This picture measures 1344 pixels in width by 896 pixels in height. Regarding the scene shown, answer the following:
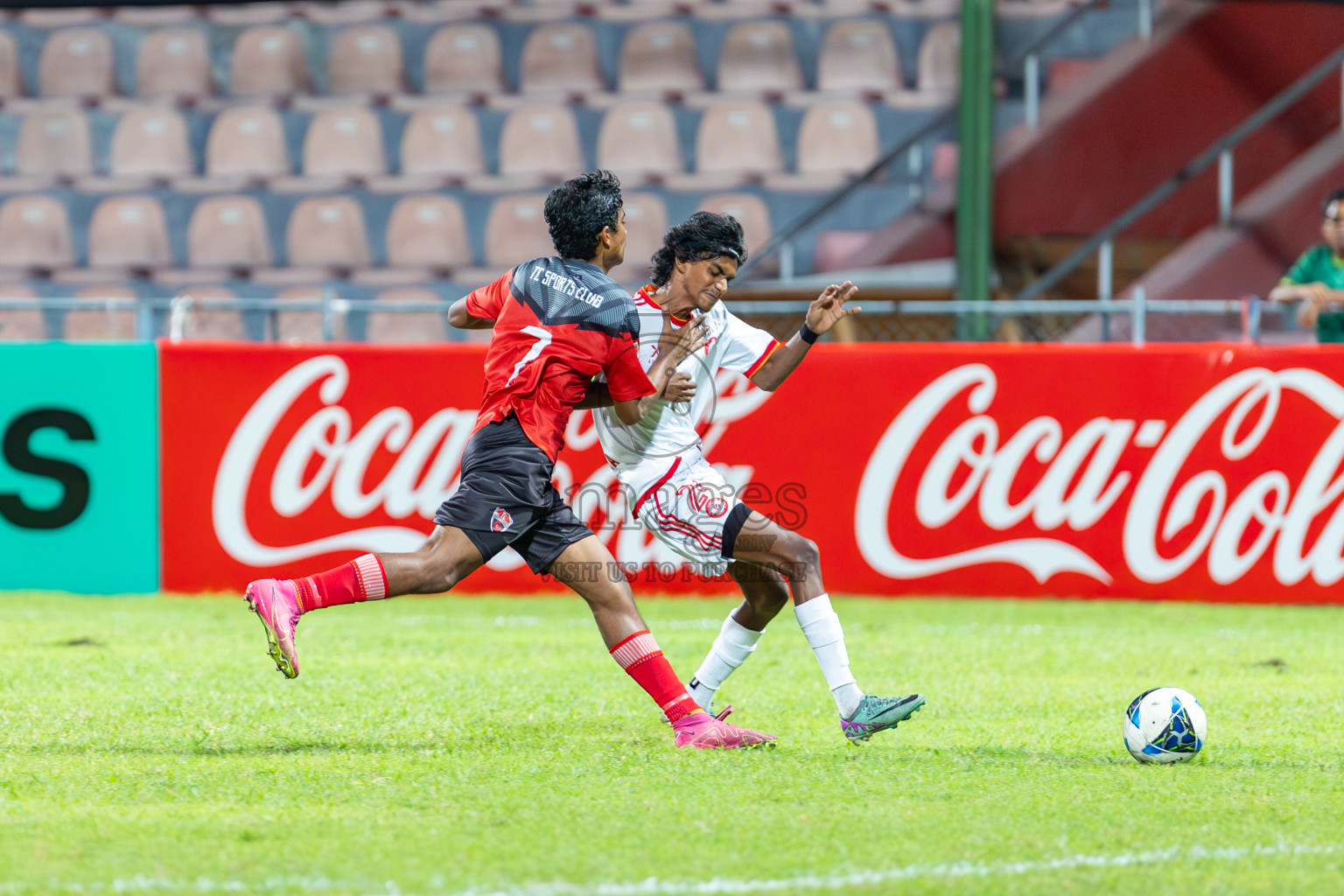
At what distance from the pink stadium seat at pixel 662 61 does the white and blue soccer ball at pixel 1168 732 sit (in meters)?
12.0

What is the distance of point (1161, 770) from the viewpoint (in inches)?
184

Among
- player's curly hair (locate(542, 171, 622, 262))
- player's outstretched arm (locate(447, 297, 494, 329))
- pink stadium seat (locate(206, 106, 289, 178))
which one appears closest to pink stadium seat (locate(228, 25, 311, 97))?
pink stadium seat (locate(206, 106, 289, 178))

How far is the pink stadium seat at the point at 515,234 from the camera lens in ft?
47.6

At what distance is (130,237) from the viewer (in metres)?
15.1

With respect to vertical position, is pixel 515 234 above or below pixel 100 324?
above

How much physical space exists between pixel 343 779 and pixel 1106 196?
35.5 ft

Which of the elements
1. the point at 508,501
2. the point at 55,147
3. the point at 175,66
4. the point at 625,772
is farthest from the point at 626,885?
the point at 175,66

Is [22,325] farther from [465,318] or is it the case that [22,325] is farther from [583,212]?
[583,212]

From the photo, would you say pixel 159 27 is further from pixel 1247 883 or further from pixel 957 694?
pixel 1247 883

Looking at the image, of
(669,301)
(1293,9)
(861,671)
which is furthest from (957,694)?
(1293,9)

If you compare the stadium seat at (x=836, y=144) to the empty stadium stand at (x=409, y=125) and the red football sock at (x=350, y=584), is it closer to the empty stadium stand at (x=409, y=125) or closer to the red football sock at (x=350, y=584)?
the empty stadium stand at (x=409, y=125)

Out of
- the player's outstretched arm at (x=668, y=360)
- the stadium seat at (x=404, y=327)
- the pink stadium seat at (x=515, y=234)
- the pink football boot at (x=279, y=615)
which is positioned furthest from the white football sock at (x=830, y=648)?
the pink stadium seat at (x=515, y=234)

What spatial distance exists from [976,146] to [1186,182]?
1.71 meters

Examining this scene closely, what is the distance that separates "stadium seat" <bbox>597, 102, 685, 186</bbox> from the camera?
15.1 meters
